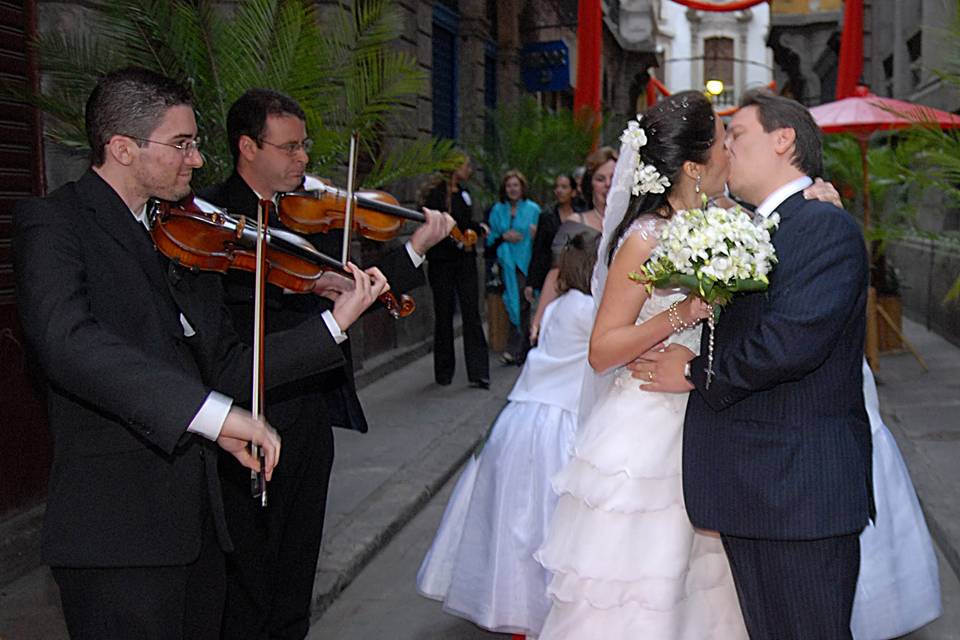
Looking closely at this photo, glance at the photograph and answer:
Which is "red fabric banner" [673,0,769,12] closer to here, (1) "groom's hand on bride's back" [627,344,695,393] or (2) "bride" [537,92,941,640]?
(2) "bride" [537,92,941,640]

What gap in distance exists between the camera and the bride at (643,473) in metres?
3.40

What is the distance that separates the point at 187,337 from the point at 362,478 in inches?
174

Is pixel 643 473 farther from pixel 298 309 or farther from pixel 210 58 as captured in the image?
pixel 210 58

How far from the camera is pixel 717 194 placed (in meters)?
3.69

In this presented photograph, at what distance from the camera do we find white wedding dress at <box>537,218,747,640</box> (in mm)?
3412

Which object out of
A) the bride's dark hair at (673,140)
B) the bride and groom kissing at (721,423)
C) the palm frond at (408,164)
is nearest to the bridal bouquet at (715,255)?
the bride and groom kissing at (721,423)

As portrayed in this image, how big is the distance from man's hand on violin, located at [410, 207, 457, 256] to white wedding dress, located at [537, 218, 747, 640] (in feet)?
3.36

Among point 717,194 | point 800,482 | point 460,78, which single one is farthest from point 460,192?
point 800,482

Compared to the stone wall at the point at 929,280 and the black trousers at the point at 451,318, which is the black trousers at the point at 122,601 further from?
Result: the stone wall at the point at 929,280

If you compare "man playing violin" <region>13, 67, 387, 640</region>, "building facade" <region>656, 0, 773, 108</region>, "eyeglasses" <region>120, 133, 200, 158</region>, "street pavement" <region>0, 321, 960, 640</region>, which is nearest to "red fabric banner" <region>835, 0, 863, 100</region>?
"street pavement" <region>0, 321, 960, 640</region>

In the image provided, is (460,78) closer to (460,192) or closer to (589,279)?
(460,192)

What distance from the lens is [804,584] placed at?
3051 millimetres

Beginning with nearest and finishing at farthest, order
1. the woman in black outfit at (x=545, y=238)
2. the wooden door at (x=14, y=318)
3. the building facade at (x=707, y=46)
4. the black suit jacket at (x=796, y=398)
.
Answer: the black suit jacket at (x=796, y=398), the wooden door at (x=14, y=318), the woman in black outfit at (x=545, y=238), the building facade at (x=707, y=46)

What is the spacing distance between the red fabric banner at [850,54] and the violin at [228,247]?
418 inches
